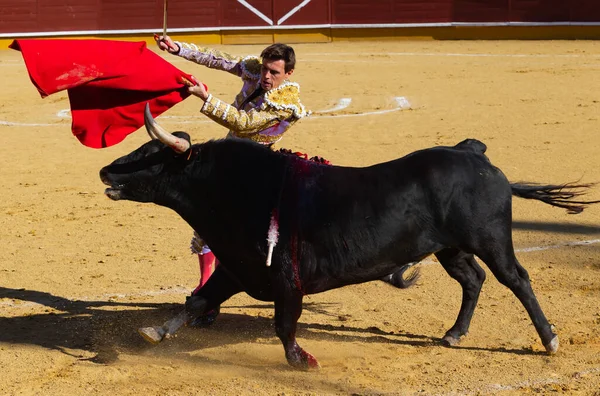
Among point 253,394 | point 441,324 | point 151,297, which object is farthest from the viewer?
point 151,297

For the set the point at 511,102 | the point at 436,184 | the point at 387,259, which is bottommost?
the point at 511,102

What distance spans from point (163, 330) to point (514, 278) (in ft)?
4.68

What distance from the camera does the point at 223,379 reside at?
12.7 ft

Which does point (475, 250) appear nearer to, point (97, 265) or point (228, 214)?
point (228, 214)

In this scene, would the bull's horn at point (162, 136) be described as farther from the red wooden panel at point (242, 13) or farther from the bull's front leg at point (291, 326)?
the red wooden panel at point (242, 13)

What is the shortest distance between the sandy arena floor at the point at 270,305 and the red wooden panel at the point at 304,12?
6.47m

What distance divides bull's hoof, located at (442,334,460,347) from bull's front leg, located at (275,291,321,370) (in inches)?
25.3

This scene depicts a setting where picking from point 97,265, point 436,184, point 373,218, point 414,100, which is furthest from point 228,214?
point 414,100

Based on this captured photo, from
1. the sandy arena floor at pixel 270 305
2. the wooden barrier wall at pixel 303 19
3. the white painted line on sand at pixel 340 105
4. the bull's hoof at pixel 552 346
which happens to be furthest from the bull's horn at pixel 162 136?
the wooden barrier wall at pixel 303 19

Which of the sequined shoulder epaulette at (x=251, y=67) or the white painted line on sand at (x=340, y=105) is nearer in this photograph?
the sequined shoulder epaulette at (x=251, y=67)

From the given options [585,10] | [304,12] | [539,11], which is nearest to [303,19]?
[304,12]

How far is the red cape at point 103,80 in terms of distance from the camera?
3926 mm

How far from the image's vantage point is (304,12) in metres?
16.2

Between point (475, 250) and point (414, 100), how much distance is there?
6.87 m
